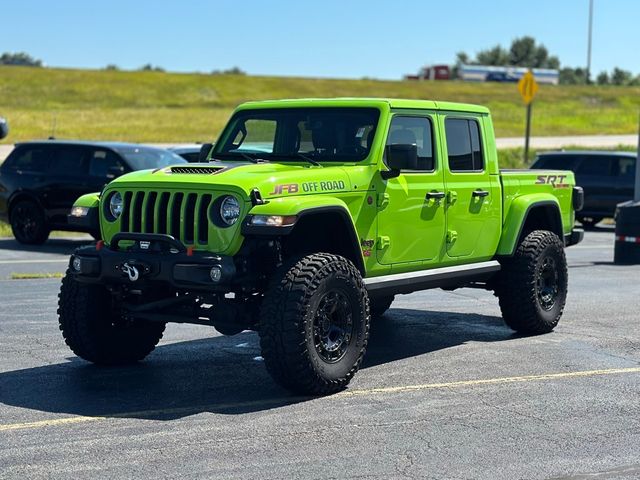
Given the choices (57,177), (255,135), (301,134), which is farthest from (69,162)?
(301,134)

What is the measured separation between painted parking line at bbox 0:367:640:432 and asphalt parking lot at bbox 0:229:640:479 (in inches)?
0.6

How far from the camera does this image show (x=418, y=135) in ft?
30.1

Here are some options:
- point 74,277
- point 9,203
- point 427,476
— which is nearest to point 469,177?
point 74,277

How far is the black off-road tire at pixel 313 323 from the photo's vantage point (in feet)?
24.4

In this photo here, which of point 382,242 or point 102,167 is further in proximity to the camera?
point 102,167

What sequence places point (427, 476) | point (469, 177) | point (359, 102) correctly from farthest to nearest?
point (469, 177) → point (359, 102) → point (427, 476)

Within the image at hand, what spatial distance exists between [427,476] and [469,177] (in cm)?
416

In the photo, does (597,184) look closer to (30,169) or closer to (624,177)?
(624,177)

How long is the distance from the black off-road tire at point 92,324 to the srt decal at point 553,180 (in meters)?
4.06

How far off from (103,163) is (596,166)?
11303 millimetres

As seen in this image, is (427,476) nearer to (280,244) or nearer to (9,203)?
(280,244)

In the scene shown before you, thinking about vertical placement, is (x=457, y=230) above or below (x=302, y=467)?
above

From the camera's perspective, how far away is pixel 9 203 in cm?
1944

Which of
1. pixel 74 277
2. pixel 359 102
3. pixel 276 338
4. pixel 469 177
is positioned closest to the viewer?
pixel 276 338
